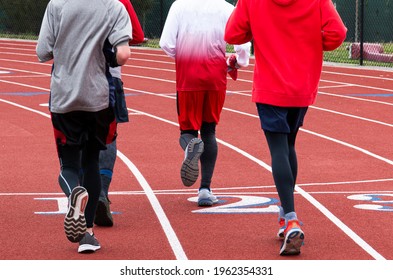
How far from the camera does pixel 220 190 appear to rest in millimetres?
9250

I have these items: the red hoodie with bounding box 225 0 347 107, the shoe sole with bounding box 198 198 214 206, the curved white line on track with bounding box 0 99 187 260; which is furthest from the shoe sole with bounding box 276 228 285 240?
the shoe sole with bounding box 198 198 214 206

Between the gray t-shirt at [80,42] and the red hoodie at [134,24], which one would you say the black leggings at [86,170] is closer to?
the gray t-shirt at [80,42]

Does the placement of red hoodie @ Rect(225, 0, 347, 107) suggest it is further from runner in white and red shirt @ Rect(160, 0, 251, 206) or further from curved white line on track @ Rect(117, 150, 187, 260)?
runner in white and red shirt @ Rect(160, 0, 251, 206)

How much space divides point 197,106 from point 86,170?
1.91 m

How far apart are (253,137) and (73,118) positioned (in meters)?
6.43

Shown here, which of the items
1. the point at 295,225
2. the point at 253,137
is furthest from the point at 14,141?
the point at 295,225

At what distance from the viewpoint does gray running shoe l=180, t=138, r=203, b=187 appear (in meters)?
8.20

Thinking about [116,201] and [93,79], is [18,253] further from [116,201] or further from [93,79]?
[116,201]

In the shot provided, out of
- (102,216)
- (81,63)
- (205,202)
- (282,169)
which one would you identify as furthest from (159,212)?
(81,63)

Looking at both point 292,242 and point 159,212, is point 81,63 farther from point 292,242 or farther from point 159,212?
point 159,212

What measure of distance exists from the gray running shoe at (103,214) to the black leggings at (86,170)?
675 mm

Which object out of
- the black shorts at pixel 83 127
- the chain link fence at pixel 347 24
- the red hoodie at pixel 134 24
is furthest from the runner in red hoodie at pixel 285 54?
the chain link fence at pixel 347 24

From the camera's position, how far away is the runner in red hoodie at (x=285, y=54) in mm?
6793

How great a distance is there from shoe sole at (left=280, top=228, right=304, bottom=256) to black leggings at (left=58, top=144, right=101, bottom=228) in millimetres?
1220
